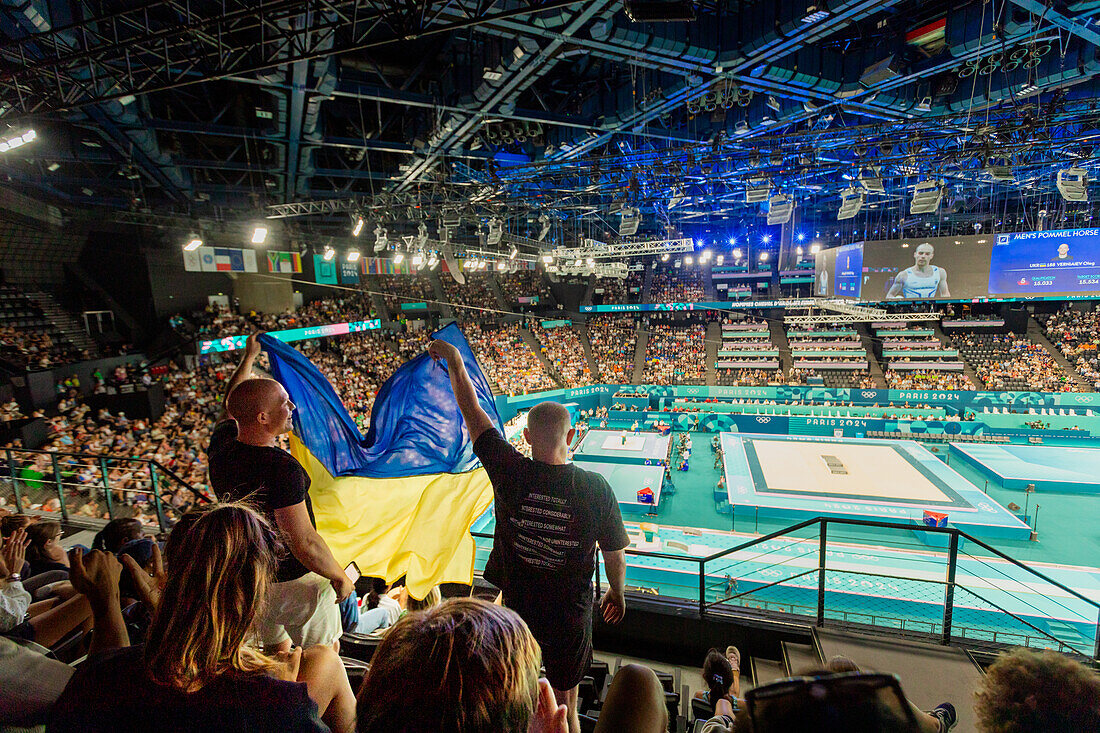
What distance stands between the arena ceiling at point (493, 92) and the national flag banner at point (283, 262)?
5.02 m

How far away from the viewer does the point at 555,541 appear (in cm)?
181

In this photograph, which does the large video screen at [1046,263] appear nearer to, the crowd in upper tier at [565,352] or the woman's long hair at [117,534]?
the woman's long hair at [117,534]

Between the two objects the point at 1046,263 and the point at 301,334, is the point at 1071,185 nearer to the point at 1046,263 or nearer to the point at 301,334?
the point at 1046,263

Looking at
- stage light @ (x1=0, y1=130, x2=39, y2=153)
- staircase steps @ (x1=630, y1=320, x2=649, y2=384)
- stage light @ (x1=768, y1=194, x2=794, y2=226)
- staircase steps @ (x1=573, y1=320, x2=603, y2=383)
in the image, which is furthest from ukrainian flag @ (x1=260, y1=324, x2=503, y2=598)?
staircase steps @ (x1=630, y1=320, x2=649, y2=384)

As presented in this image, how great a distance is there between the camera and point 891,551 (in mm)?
11586

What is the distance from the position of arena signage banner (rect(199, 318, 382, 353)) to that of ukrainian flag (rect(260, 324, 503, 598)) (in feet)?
42.1

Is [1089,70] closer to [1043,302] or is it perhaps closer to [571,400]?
[571,400]

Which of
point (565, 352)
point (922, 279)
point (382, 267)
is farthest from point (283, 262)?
point (922, 279)

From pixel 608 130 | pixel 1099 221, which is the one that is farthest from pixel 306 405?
pixel 1099 221

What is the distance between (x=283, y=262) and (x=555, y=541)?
24453 mm

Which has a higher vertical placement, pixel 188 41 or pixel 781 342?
pixel 188 41

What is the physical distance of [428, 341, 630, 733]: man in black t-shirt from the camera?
181cm

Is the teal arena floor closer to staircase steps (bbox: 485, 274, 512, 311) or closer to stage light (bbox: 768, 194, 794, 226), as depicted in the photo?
stage light (bbox: 768, 194, 794, 226)

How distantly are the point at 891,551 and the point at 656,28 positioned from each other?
12.6m
